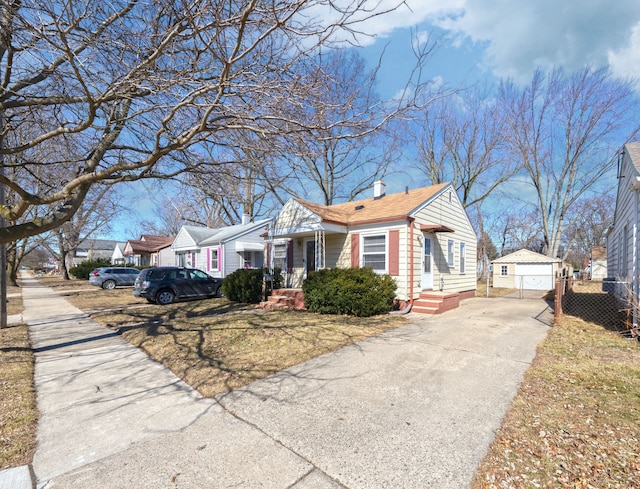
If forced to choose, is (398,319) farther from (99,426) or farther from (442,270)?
(99,426)

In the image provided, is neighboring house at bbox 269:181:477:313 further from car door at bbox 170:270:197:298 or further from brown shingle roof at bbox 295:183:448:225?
car door at bbox 170:270:197:298

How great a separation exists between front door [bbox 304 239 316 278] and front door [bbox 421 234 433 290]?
4.17 meters

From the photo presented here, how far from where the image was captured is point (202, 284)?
14430mm

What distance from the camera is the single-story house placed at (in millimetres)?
20203

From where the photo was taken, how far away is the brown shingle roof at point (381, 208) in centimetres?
1067

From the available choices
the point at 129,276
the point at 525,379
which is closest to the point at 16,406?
the point at 525,379

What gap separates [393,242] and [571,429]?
297 inches

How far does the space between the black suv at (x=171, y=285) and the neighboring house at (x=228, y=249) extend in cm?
518

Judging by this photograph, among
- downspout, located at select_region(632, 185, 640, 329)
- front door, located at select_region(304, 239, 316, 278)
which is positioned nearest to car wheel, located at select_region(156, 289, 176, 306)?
front door, located at select_region(304, 239, 316, 278)

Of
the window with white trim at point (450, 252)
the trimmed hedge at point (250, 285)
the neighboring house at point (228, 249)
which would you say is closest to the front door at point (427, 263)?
the window with white trim at point (450, 252)

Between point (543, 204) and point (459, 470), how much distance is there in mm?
22796

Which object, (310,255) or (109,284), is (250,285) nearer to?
(310,255)

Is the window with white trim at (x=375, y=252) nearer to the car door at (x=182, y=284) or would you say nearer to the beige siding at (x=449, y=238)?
the beige siding at (x=449, y=238)

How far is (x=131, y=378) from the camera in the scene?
4.60 meters
